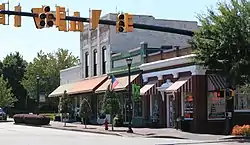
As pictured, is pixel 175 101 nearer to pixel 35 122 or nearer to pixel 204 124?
pixel 204 124

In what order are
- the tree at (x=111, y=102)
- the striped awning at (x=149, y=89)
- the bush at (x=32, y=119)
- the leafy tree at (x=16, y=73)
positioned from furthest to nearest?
1. the leafy tree at (x=16, y=73)
2. the bush at (x=32, y=119)
3. the striped awning at (x=149, y=89)
4. the tree at (x=111, y=102)

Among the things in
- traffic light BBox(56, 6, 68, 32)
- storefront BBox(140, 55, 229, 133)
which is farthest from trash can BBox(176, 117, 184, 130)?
traffic light BBox(56, 6, 68, 32)

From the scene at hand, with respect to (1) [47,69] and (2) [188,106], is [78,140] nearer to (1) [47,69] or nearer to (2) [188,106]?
(2) [188,106]

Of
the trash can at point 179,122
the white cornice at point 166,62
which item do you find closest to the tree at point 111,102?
the white cornice at point 166,62

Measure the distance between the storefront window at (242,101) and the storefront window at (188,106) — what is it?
2.98 m

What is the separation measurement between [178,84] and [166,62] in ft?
9.41

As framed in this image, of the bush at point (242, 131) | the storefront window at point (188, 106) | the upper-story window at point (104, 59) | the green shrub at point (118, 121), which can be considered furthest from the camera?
the upper-story window at point (104, 59)

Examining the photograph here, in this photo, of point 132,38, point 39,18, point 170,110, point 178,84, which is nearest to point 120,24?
point 39,18

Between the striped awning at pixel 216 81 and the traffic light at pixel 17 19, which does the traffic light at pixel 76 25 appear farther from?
the striped awning at pixel 216 81

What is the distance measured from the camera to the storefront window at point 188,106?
3646 centimetres

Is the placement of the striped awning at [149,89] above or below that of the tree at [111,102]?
above

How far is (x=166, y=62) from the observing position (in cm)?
3866

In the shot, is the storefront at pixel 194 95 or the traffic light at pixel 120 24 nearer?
the traffic light at pixel 120 24

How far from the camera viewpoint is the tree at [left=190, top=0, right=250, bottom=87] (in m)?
29.3
